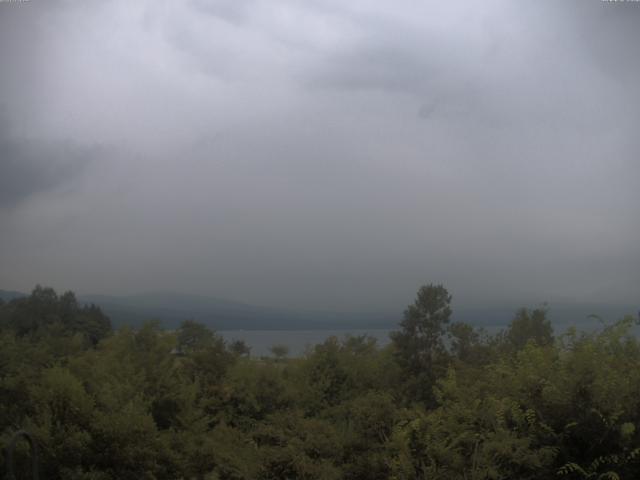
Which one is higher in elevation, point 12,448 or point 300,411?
point 12,448

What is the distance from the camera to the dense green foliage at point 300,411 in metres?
5.54

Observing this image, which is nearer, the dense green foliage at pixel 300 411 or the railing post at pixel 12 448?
the railing post at pixel 12 448

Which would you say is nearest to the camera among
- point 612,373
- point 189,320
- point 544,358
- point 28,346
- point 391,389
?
point 612,373

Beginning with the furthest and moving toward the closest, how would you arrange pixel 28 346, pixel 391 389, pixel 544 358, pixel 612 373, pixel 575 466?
1. pixel 391 389
2. pixel 28 346
3. pixel 544 358
4. pixel 612 373
5. pixel 575 466

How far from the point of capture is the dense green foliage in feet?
18.2

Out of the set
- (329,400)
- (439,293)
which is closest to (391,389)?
(329,400)

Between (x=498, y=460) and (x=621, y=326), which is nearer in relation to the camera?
(x=498, y=460)

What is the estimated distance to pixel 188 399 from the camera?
7.34m

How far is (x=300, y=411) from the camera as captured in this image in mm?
7664

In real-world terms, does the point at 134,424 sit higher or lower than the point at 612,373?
lower

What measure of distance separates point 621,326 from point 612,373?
846 mm

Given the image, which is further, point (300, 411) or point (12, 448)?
point (300, 411)

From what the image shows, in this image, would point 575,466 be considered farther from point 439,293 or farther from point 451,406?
point 439,293

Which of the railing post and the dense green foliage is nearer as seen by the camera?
the railing post
